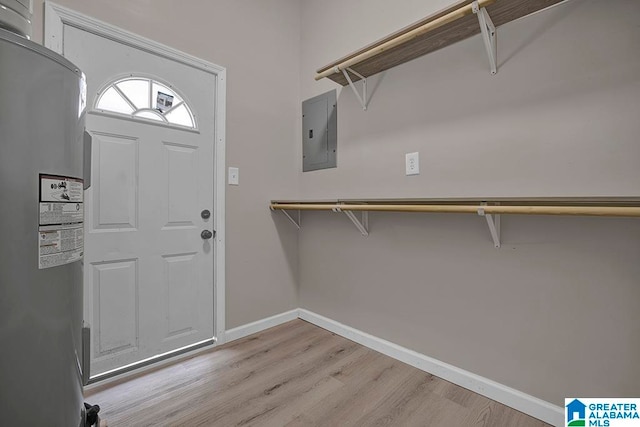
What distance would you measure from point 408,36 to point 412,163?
0.68m

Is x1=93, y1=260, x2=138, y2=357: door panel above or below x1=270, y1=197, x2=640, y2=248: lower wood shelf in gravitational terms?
below

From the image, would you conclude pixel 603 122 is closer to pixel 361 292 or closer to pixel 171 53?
pixel 361 292

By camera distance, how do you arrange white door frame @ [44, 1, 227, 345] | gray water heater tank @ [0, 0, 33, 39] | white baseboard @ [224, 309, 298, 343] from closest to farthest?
gray water heater tank @ [0, 0, 33, 39], white door frame @ [44, 1, 227, 345], white baseboard @ [224, 309, 298, 343]

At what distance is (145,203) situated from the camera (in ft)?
5.68

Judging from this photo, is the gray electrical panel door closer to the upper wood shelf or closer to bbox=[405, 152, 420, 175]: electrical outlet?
the upper wood shelf

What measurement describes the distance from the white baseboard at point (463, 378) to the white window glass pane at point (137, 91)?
200 cm

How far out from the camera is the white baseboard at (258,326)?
2107mm

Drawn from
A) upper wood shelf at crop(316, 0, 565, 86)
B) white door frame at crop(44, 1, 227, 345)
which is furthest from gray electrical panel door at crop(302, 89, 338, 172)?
white door frame at crop(44, 1, 227, 345)

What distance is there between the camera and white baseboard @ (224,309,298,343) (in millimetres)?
2107

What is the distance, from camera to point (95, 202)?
5.12 ft

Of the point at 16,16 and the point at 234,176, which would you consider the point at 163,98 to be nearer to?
the point at 234,176

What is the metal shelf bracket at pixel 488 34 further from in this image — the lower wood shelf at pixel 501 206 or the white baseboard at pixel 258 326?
the white baseboard at pixel 258 326

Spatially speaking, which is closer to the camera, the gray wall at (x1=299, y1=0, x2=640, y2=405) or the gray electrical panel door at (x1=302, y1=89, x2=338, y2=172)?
the gray wall at (x1=299, y1=0, x2=640, y2=405)

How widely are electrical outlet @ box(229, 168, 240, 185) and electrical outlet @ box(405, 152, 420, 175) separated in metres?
1.21
